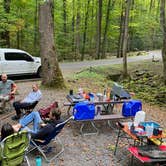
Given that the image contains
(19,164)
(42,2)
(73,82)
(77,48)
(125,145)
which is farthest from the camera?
(77,48)

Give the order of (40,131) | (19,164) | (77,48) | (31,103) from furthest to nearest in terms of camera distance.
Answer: (77,48) → (31,103) → (40,131) → (19,164)

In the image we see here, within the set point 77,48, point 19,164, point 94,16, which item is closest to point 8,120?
point 19,164

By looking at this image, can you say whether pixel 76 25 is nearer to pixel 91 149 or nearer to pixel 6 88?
pixel 6 88

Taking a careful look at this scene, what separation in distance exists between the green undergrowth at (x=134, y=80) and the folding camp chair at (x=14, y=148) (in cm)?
773

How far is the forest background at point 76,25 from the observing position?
81.4 feet

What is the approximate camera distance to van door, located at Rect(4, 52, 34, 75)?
14.8 metres

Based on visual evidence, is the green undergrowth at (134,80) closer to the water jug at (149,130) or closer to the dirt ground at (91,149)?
the dirt ground at (91,149)

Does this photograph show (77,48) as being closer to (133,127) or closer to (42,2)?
(42,2)

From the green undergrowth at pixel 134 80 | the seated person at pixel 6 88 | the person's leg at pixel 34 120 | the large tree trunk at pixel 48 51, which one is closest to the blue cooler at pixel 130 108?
the person's leg at pixel 34 120

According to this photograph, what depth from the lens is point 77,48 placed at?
30.3m

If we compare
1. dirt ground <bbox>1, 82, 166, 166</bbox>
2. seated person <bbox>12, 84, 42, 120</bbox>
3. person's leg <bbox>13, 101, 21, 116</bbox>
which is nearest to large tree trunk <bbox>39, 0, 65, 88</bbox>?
dirt ground <bbox>1, 82, 166, 166</bbox>

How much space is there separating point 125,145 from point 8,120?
341 centimetres

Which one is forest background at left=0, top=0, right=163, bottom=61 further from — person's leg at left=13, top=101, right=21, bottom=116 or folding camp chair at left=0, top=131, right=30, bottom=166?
folding camp chair at left=0, top=131, right=30, bottom=166

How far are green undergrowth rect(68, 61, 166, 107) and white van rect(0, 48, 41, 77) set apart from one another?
6.66ft
